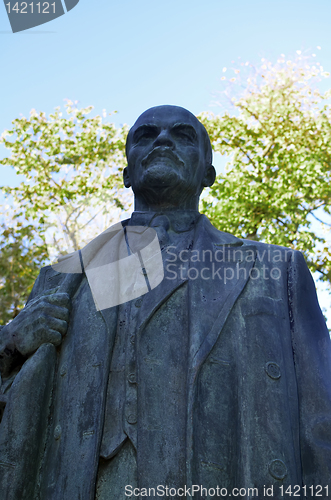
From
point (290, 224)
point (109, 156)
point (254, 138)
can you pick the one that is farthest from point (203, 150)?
point (109, 156)

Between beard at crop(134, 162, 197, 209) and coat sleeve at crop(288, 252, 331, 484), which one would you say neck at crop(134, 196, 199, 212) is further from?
coat sleeve at crop(288, 252, 331, 484)

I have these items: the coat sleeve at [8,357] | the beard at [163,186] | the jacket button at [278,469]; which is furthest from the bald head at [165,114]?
the jacket button at [278,469]

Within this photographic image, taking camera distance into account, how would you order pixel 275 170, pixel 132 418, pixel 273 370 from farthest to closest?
pixel 275 170
pixel 273 370
pixel 132 418

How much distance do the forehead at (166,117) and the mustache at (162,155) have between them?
9.4 inches

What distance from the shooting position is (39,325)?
4031mm

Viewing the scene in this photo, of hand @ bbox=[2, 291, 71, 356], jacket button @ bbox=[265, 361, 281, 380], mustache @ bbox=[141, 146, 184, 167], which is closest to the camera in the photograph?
jacket button @ bbox=[265, 361, 281, 380]

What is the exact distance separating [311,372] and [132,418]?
1078mm

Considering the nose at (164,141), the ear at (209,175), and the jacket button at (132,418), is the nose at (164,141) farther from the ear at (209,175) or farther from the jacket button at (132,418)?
the jacket button at (132,418)

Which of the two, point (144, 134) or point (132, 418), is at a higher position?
point (144, 134)

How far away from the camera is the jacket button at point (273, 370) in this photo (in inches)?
142

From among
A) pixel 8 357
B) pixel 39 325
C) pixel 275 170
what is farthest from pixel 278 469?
pixel 275 170

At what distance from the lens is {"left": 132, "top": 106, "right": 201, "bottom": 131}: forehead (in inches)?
190

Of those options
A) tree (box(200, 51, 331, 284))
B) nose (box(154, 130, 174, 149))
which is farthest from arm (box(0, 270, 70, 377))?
tree (box(200, 51, 331, 284))

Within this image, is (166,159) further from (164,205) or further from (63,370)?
(63,370)
